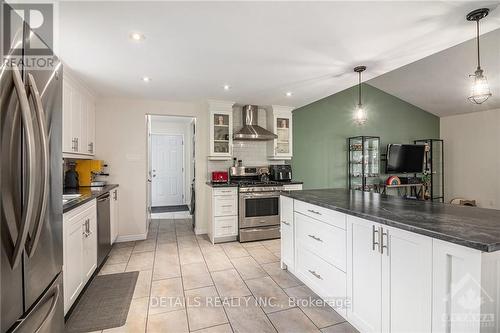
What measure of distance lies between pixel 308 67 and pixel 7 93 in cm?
270

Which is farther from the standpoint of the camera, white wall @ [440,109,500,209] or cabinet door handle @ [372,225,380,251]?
white wall @ [440,109,500,209]

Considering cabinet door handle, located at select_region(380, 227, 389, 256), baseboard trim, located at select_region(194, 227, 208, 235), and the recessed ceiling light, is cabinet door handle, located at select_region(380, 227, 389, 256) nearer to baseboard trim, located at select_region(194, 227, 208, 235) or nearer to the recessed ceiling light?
the recessed ceiling light

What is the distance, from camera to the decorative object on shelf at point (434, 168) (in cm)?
646

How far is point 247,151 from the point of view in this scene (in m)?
4.80

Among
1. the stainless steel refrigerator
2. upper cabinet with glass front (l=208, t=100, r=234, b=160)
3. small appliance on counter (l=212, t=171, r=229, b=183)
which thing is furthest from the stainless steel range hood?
the stainless steel refrigerator

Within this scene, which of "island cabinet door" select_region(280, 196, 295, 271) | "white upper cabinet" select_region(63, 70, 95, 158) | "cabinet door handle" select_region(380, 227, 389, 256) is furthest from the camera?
"white upper cabinet" select_region(63, 70, 95, 158)

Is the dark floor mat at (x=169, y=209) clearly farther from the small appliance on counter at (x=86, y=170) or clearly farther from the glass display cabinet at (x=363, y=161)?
the glass display cabinet at (x=363, y=161)

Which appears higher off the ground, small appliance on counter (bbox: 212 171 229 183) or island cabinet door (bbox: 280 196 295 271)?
small appliance on counter (bbox: 212 171 229 183)

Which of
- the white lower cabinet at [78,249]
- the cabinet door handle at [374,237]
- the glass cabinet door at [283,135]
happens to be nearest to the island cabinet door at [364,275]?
the cabinet door handle at [374,237]

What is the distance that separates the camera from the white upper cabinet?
9.24 ft

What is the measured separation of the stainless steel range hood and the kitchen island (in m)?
2.17

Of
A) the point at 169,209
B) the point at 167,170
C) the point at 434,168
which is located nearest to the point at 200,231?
the point at 169,209

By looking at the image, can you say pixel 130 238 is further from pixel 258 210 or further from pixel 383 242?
pixel 383 242

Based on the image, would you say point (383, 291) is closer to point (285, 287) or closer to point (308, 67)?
point (285, 287)
